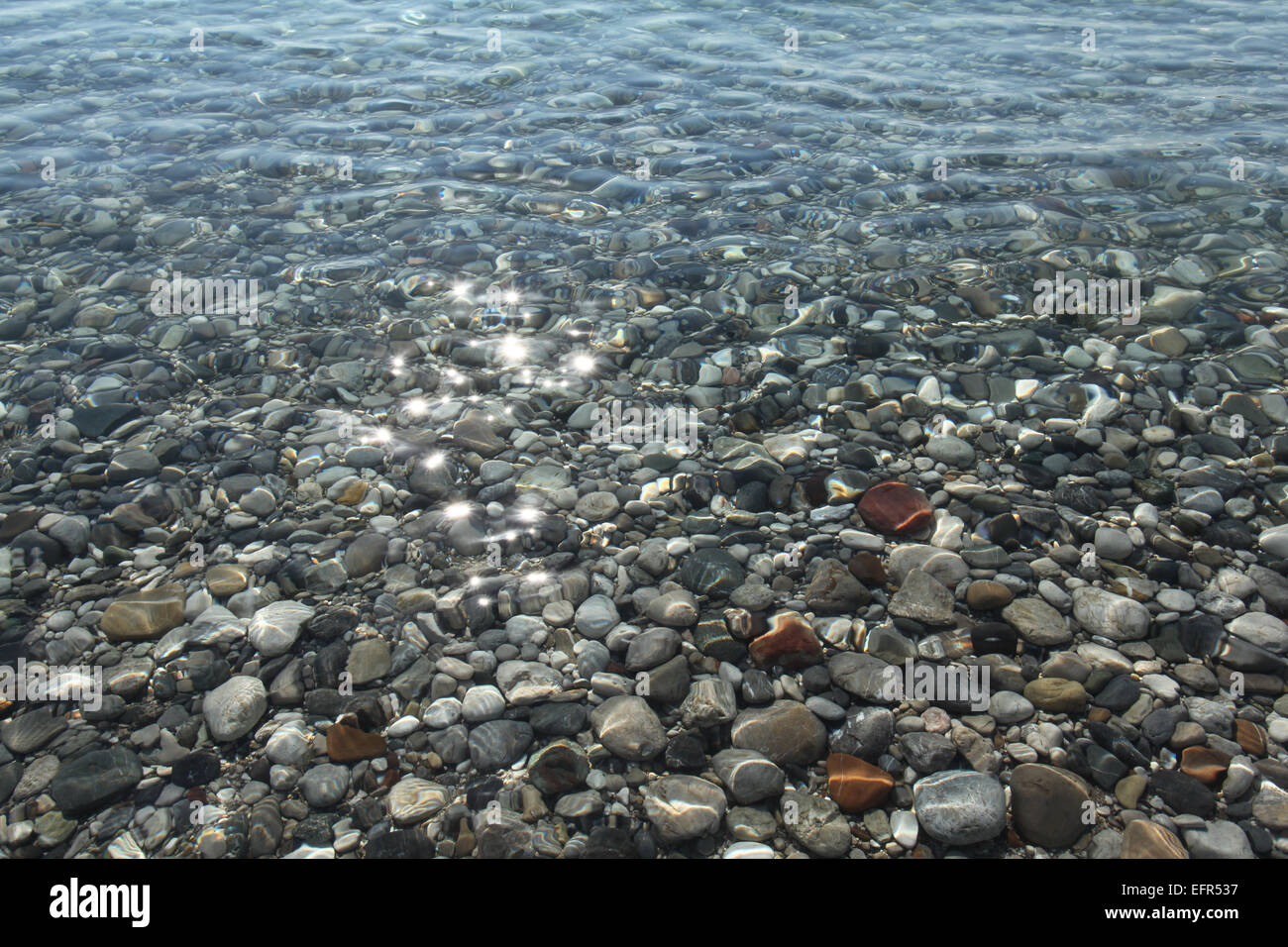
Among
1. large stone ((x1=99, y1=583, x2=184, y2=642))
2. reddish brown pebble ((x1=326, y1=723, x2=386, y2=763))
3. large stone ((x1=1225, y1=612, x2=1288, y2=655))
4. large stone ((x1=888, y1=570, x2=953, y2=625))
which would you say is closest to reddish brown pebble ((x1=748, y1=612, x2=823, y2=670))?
large stone ((x1=888, y1=570, x2=953, y2=625))

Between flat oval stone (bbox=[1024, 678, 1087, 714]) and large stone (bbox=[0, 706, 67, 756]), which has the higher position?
flat oval stone (bbox=[1024, 678, 1087, 714])

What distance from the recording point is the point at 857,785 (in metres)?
3.07

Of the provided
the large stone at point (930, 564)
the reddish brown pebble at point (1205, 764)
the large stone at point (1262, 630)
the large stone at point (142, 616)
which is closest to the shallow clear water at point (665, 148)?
the large stone at point (930, 564)

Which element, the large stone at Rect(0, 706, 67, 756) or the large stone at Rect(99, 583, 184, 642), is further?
the large stone at Rect(99, 583, 184, 642)

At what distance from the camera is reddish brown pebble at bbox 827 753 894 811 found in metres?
3.04

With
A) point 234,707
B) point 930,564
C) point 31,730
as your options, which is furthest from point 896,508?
point 31,730

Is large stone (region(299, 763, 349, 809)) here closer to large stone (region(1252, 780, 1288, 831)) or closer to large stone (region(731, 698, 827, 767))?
large stone (region(731, 698, 827, 767))

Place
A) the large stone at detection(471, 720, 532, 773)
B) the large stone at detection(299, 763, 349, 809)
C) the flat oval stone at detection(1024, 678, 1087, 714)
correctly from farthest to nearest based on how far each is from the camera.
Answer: the flat oval stone at detection(1024, 678, 1087, 714) → the large stone at detection(471, 720, 532, 773) → the large stone at detection(299, 763, 349, 809)

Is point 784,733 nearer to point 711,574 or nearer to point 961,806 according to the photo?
point 961,806

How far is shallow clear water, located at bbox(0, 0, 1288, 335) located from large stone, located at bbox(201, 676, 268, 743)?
11.9ft

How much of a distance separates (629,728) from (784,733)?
63 cm

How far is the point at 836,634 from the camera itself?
3715 mm
